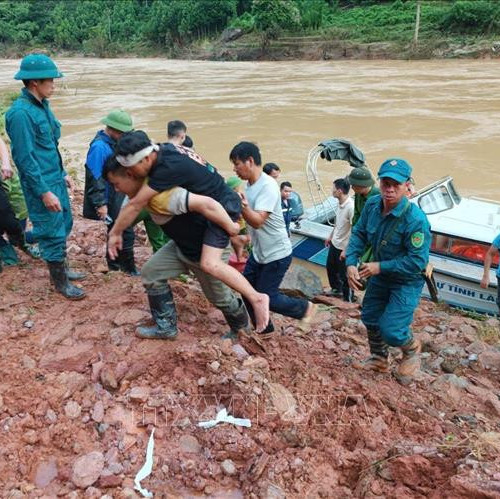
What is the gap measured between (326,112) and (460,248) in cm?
1486

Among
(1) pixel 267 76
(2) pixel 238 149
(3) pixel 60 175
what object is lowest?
(1) pixel 267 76

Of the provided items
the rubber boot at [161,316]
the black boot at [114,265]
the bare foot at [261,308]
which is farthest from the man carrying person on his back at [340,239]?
the rubber boot at [161,316]

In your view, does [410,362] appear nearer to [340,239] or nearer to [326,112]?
[340,239]

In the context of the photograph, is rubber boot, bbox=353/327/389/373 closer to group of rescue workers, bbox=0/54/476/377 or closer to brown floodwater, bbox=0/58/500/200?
group of rescue workers, bbox=0/54/476/377

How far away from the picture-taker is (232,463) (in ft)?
9.04

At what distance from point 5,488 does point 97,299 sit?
1789 mm

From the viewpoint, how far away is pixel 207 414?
9.93ft

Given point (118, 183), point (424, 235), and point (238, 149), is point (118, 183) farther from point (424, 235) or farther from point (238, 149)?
point (424, 235)

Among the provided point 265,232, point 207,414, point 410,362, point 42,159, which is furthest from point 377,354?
point 42,159

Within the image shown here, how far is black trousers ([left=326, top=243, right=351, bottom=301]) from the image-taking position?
6.53 metres

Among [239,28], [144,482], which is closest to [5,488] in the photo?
[144,482]

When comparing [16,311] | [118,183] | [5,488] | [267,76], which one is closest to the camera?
[5,488]

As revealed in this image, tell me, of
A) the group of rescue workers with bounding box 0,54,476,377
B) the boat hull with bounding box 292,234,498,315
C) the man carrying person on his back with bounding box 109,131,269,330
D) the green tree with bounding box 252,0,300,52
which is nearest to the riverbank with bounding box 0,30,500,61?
the green tree with bounding box 252,0,300,52

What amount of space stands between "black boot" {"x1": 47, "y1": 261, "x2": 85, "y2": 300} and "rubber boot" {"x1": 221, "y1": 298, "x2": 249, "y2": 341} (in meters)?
1.20
